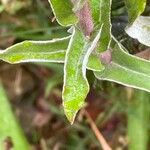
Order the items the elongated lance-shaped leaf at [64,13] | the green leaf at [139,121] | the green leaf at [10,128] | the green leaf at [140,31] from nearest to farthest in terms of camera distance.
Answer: the elongated lance-shaped leaf at [64,13] → the green leaf at [140,31] → the green leaf at [10,128] → the green leaf at [139,121]

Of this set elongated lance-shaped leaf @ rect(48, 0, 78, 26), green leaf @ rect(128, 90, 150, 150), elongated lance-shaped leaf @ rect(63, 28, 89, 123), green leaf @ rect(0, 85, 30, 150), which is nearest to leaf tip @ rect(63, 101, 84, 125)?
elongated lance-shaped leaf @ rect(63, 28, 89, 123)

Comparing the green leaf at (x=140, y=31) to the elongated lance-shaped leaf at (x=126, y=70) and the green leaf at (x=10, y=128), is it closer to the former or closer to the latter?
the elongated lance-shaped leaf at (x=126, y=70)

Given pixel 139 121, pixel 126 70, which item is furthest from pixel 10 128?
pixel 126 70

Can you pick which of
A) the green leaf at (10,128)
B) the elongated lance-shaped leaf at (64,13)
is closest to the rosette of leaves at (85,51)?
the elongated lance-shaped leaf at (64,13)

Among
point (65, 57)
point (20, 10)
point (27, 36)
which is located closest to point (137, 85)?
point (65, 57)

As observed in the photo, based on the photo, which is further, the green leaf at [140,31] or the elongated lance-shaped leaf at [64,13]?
the green leaf at [140,31]

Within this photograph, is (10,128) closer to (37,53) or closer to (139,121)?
(139,121)

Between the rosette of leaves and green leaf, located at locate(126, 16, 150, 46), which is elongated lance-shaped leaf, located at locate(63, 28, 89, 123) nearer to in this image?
the rosette of leaves
